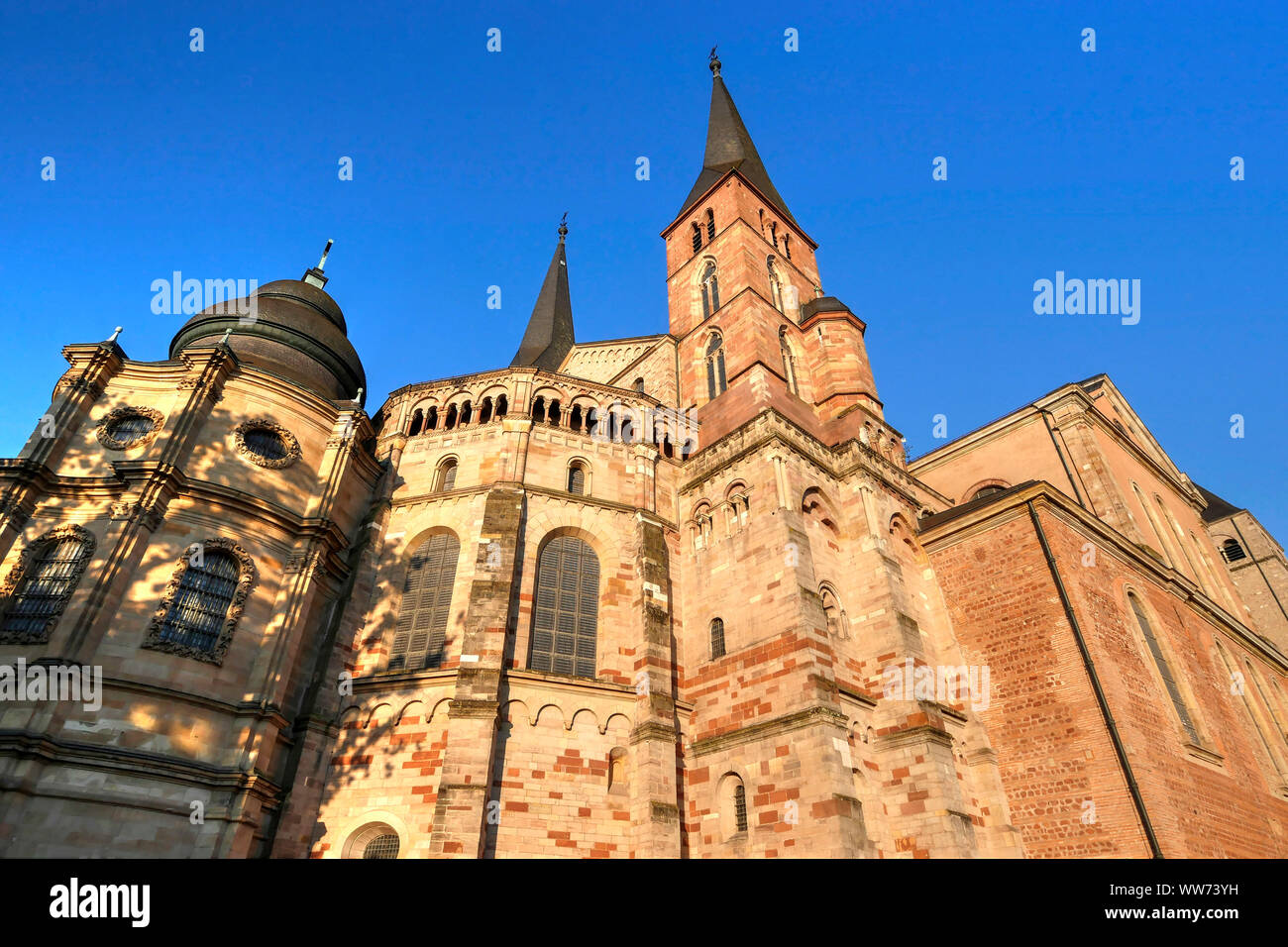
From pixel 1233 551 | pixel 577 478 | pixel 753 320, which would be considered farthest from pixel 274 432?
pixel 1233 551

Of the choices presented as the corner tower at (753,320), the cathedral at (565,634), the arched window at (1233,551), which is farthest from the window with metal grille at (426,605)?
the arched window at (1233,551)

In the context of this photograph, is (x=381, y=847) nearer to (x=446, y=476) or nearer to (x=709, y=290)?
(x=446, y=476)

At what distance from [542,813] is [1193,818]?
54.6 feet

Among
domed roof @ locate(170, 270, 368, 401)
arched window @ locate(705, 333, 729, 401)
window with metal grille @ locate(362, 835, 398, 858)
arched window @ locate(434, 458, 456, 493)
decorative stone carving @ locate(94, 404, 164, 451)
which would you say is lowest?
window with metal grille @ locate(362, 835, 398, 858)

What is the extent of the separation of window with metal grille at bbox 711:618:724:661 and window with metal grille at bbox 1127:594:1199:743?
13.5 meters

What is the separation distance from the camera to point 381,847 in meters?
15.9

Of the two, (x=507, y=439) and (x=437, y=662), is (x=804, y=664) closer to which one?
(x=437, y=662)

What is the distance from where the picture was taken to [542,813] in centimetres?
1627

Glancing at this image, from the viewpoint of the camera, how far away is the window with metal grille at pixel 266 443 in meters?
19.1

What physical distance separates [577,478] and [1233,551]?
139 ft

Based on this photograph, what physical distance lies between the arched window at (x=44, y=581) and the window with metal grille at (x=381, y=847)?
8181 mm

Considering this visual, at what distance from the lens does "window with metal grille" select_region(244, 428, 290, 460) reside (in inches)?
753

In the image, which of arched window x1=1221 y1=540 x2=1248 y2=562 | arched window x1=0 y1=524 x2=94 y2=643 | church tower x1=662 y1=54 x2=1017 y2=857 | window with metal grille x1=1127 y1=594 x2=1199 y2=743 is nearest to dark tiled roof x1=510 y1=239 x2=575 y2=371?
church tower x1=662 y1=54 x2=1017 y2=857

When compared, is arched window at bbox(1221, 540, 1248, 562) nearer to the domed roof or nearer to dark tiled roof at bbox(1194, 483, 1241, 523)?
dark tiled roof at bbox(1194, 483, 1241, 523)
